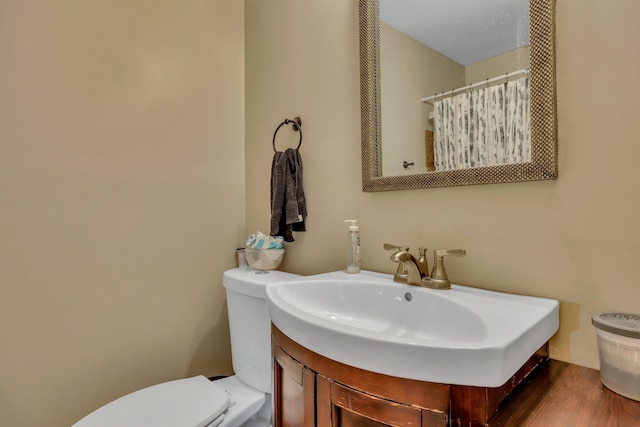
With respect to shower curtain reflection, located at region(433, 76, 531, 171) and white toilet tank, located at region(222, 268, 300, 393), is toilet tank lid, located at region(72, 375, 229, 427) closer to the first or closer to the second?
white toilet tank, located at region(222, 268, 300, 393)

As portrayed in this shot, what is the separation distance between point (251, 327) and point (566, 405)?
956mm

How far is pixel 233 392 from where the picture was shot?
47.6 inches

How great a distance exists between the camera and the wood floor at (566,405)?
52cm

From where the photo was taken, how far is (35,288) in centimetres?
114

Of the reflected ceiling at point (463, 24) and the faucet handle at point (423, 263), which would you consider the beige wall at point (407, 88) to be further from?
the faucet handle at point (423, 263)

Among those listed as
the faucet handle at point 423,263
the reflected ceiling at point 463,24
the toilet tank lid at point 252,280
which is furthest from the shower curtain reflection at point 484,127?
the toilet tank lid at point 252,280

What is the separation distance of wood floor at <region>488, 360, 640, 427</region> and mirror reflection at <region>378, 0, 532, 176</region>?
1.62ft

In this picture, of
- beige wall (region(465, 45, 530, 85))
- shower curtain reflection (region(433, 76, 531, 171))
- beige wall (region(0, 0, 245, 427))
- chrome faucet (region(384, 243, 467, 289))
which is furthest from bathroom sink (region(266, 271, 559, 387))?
beige wall (region(0, 0, 245, 427))

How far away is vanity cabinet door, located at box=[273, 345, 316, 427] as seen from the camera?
0.66m

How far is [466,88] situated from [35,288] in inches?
61.1

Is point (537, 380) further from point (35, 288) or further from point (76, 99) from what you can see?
point (76, 99)

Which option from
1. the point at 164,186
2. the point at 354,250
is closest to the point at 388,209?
the point at 354,250

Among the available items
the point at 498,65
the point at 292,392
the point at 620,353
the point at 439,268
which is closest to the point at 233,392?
the point at 292,392

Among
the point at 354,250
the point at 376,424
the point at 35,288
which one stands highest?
the point at 354,250
